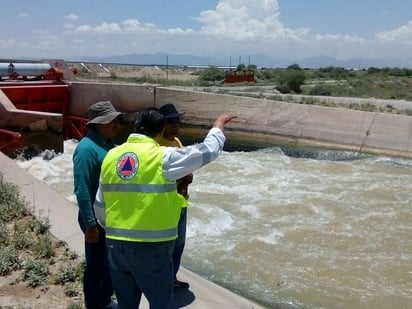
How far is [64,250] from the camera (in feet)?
17.9

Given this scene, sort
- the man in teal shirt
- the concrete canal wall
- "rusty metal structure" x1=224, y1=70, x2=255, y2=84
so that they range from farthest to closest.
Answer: "rusty metal structure" x1=224, y1=70, x2=255, y2=84
the concrete canal wall
the man in teal shirt

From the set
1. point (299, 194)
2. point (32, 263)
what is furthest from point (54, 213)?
point (299, 194)

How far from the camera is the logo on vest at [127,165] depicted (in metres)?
2.75

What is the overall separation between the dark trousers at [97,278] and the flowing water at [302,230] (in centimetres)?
242

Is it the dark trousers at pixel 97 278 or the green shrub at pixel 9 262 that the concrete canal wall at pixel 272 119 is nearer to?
the green shrub at pixel 9 262

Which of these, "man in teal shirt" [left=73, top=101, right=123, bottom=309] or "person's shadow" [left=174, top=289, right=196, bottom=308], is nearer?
"man in teal shirt" [left=73, top=101, right=123, bottom=309]

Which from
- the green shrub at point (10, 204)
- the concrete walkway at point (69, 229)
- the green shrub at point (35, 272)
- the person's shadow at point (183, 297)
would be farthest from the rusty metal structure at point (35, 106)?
the person's shadow at point (183, 297)

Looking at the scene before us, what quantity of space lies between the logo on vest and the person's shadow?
1958mm

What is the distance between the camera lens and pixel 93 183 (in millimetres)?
3602

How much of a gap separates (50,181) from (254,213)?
18.0ft

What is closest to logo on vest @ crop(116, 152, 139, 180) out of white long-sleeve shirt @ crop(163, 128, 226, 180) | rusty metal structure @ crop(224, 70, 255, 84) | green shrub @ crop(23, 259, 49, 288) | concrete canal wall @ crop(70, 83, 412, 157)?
white long-sleeve shirt @ crop(163, 128, 226, 180)

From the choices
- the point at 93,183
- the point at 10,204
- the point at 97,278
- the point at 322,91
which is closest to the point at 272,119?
the point at 10,204

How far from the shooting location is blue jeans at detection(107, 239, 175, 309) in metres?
2.77

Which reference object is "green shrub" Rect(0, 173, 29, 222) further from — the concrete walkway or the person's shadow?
the person's shadow
